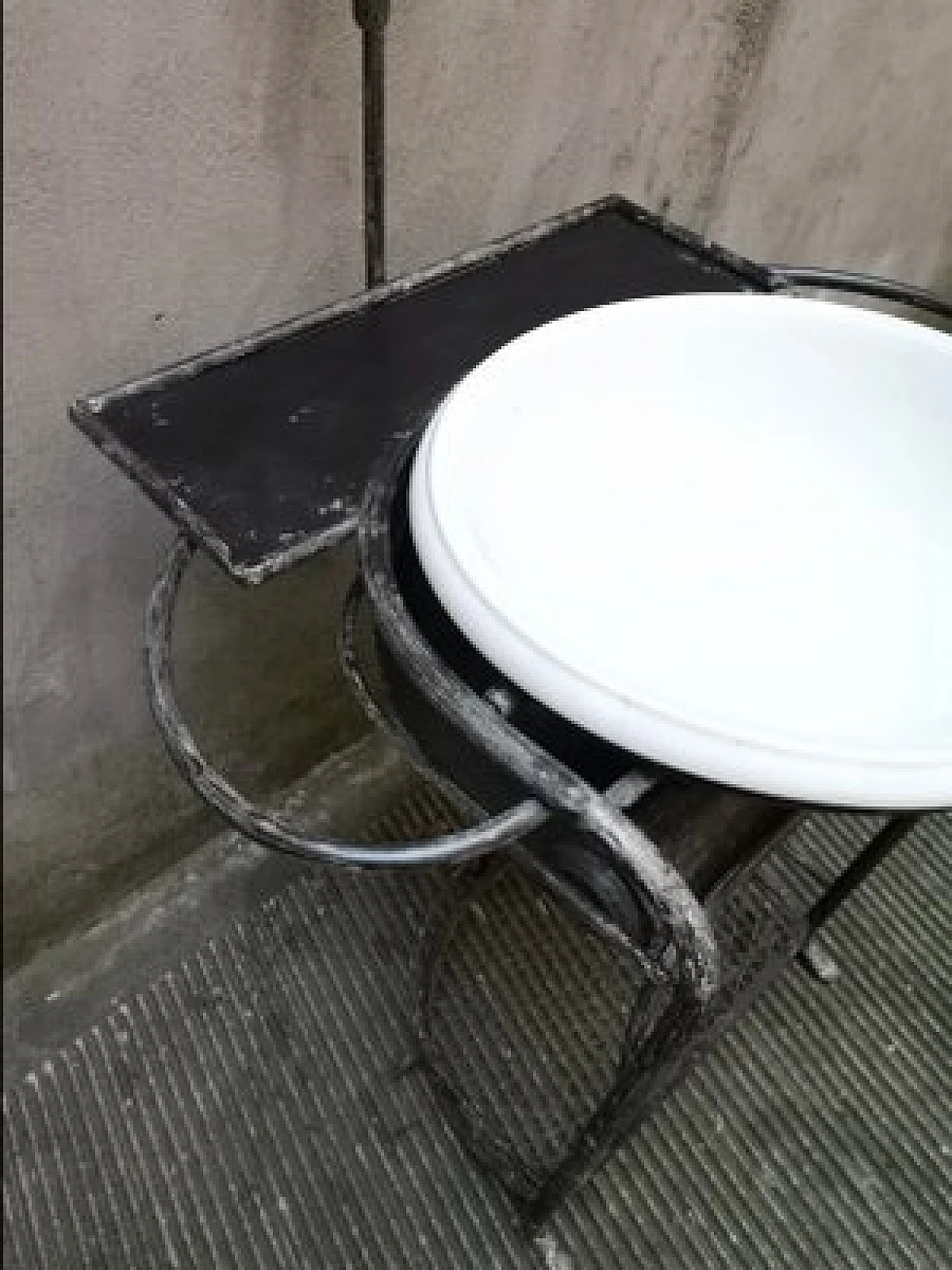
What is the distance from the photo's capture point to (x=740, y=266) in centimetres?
100

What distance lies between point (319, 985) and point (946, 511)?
0.83 metres

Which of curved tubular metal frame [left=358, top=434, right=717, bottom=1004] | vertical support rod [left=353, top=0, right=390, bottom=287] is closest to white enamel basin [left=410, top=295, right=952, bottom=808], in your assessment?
curved tubular metal frame [left=358, top=434, right=717, bottom=1004]

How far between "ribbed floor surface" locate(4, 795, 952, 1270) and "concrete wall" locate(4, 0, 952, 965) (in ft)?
0.74

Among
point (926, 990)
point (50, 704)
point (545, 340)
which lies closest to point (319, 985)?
point (50, 704)

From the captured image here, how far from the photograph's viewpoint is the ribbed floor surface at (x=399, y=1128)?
1108mm

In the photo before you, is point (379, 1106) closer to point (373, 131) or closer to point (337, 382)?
point (337, 382)

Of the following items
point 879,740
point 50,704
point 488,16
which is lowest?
point 50,704

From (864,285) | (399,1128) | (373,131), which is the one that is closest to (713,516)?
(864,285)

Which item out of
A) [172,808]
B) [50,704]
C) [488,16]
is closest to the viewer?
[488,16]

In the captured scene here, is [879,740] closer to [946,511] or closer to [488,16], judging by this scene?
[946,511]

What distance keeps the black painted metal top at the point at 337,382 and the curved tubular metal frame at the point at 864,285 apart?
1.0 inches

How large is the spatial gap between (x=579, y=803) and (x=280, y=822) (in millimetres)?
178

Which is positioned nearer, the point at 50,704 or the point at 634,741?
the point at 634,741

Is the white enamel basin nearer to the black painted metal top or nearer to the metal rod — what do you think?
the black painted metal top
